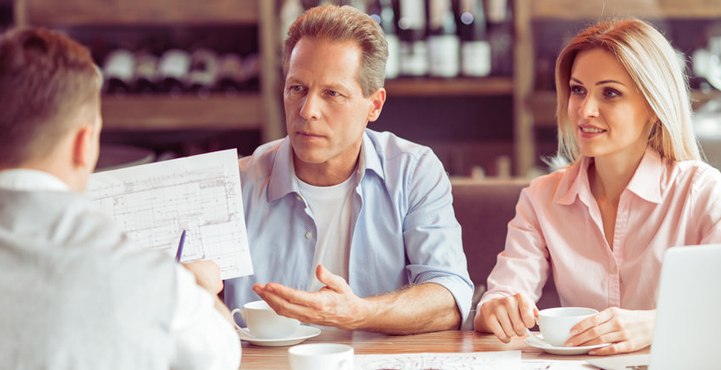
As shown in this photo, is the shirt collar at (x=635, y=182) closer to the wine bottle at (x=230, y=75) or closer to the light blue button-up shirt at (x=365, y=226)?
the light blue button-up shirt at (x=365, y=226)

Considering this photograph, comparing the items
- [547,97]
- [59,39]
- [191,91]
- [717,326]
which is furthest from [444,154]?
[59,39]

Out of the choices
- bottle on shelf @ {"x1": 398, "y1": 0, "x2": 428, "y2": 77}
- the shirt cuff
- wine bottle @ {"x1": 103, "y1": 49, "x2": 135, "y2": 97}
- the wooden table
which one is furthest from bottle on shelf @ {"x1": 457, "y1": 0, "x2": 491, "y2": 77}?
the wooden table

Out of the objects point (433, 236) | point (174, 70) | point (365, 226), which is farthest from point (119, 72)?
point (433, 236)

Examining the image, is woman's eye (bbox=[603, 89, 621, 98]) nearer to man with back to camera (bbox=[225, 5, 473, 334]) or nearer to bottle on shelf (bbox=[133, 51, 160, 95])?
man with back to camera (bbox=[225, 5, 473, 334])

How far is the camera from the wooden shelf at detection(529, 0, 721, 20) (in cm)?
339

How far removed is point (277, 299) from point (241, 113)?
7.73ft

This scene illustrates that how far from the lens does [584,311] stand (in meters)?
1.37

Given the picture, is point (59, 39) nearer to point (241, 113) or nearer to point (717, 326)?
point (717, 326)

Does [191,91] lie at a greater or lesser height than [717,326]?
greater

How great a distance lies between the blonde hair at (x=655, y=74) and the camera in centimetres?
171

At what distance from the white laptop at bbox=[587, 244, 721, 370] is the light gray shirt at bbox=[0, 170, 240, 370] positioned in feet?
2.07

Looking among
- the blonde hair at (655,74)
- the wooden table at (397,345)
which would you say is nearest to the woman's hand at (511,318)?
the wooden table at (397,345)

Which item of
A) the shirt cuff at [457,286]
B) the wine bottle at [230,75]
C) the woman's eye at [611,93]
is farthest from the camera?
the wine bottle at [230,75]

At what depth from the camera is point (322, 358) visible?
1.09 metres
